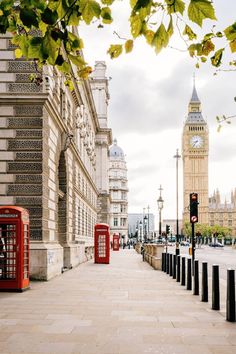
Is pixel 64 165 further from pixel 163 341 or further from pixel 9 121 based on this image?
pixel 163 341

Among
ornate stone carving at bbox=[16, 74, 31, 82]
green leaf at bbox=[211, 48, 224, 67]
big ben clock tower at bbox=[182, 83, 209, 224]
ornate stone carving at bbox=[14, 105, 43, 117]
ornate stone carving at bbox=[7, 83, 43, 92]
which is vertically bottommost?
green leaf at bbox=[211, 48, 224, 67]

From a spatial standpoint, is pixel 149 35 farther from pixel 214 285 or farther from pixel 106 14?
pixel 214 285

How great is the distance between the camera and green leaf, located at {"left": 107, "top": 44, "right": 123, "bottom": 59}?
5.60 meters

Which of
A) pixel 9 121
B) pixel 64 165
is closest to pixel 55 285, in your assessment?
pixel 9 121

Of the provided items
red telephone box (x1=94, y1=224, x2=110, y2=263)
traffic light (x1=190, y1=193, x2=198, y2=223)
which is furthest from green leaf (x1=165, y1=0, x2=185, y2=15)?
red telephone box (x1=94, y1=224, x2=110, y2=263)

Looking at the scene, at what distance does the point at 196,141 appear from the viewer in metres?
196

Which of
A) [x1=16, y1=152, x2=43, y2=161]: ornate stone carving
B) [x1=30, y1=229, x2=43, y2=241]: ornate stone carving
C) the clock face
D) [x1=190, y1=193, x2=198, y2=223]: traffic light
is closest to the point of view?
[x1=30, y1=229, x2=43, y2=241]: ornate stone carving

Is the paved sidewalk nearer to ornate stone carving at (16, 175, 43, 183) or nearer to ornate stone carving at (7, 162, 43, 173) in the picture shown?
ornate stone carving at (16, 175, 43, 183)

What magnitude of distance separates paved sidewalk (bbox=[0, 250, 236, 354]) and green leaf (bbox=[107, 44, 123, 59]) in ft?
12.6

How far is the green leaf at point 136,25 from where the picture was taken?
516cm

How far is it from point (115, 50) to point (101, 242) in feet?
84.3

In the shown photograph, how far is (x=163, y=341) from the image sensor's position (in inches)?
314

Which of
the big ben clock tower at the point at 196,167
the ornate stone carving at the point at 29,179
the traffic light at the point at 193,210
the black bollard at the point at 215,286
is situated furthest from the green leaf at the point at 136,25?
the big ben clock tower at the point at 196,167

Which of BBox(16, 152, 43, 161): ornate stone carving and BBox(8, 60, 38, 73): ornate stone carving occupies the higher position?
BBox(8, 60, 38, 73): ornate stone carving
